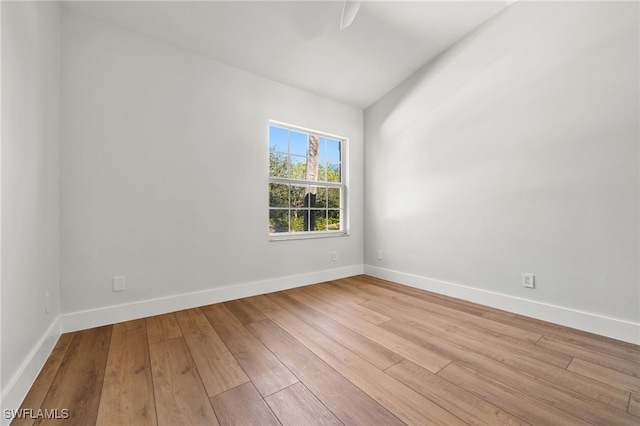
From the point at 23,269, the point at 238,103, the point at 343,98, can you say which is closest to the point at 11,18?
the point at 23,269

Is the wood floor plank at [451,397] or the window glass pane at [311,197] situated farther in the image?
the window glass pane at [311,197]

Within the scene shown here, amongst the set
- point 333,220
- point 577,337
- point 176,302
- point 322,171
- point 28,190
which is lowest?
point 577,337

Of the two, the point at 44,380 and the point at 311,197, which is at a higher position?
the point at 311,197

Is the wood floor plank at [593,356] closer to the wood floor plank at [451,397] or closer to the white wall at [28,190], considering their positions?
the wood floor plank at [451,397]

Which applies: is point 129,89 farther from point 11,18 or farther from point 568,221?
point 568,221

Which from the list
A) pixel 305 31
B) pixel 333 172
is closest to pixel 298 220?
pixel 333 172

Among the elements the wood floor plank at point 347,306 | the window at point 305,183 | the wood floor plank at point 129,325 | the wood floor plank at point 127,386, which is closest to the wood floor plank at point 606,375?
the wood floor plank at point 347,306

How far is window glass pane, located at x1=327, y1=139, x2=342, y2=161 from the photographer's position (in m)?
3.65

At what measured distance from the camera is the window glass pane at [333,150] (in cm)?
365

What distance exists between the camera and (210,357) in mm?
1593

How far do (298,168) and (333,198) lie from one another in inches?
27.2

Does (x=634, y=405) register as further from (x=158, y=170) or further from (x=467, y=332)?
(x=158, y=170)

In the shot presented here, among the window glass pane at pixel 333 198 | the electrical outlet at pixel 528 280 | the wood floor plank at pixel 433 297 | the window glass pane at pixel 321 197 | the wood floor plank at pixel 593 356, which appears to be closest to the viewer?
the wood floor plank at pixel 593 356

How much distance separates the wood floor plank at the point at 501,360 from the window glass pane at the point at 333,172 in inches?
83.9
